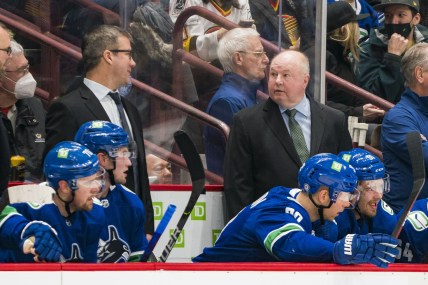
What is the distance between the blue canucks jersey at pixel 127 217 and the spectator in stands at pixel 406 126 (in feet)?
4.86

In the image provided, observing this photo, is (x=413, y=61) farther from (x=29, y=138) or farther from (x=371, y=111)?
(x=29, y=138)

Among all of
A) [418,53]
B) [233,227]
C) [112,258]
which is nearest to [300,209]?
[233,227]

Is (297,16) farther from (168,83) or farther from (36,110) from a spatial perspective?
(36,110)

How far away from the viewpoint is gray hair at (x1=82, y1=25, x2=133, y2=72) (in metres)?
6.59

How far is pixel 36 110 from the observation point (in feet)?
23.1

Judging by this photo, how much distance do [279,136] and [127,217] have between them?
3.65ft

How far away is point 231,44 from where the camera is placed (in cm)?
731

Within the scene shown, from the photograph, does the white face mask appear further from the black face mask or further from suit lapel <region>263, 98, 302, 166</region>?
the black face mask

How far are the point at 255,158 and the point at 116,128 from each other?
0.96 meters

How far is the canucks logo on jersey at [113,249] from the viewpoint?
5852 mm

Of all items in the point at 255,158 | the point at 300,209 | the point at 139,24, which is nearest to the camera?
the point at 300,209

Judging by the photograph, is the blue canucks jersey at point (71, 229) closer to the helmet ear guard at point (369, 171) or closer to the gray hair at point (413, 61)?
the helmet ear guard at point (369, 171)
